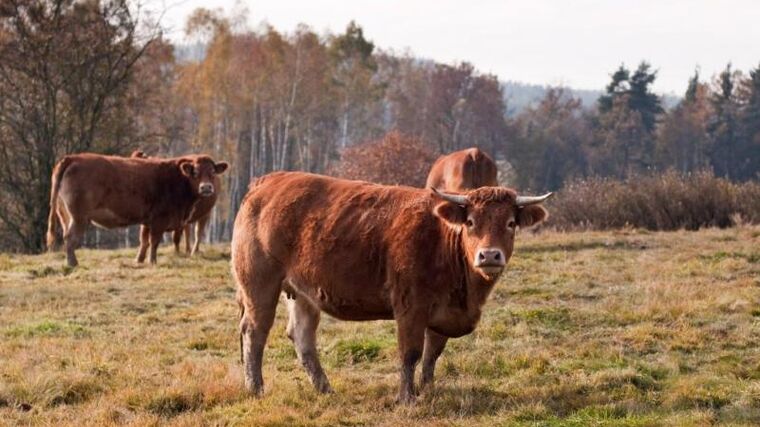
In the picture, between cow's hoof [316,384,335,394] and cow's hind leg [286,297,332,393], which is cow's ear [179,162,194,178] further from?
cow's hoof [316,384,335,394]

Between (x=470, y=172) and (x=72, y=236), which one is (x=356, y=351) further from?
(x=72, y=236)

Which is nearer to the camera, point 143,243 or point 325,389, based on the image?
point 325,389

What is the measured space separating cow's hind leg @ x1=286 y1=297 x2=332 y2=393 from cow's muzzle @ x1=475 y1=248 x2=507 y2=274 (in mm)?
1836

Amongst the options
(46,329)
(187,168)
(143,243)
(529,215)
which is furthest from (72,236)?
(529,215)

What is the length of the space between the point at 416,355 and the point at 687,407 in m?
1.98

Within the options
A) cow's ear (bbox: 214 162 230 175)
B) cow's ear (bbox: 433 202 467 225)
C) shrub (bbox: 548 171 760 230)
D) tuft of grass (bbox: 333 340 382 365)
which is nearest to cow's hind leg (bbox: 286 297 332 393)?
tuft of grass (bbox: 333 340 382 365)

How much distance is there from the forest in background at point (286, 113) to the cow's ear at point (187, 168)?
10.5 m

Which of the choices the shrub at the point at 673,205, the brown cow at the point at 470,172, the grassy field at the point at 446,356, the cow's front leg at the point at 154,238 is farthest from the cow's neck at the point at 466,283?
the shrub at the point at 673,205

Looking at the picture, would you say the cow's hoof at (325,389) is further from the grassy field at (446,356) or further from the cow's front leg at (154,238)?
the cow's front leg at (154,238)

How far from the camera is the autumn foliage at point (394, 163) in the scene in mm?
39156

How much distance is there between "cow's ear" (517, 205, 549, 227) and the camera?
693 centimetres

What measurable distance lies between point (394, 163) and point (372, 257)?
32303mm

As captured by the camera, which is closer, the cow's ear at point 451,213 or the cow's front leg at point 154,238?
the cow's ear at point 451,213

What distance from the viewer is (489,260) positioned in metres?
6.38
